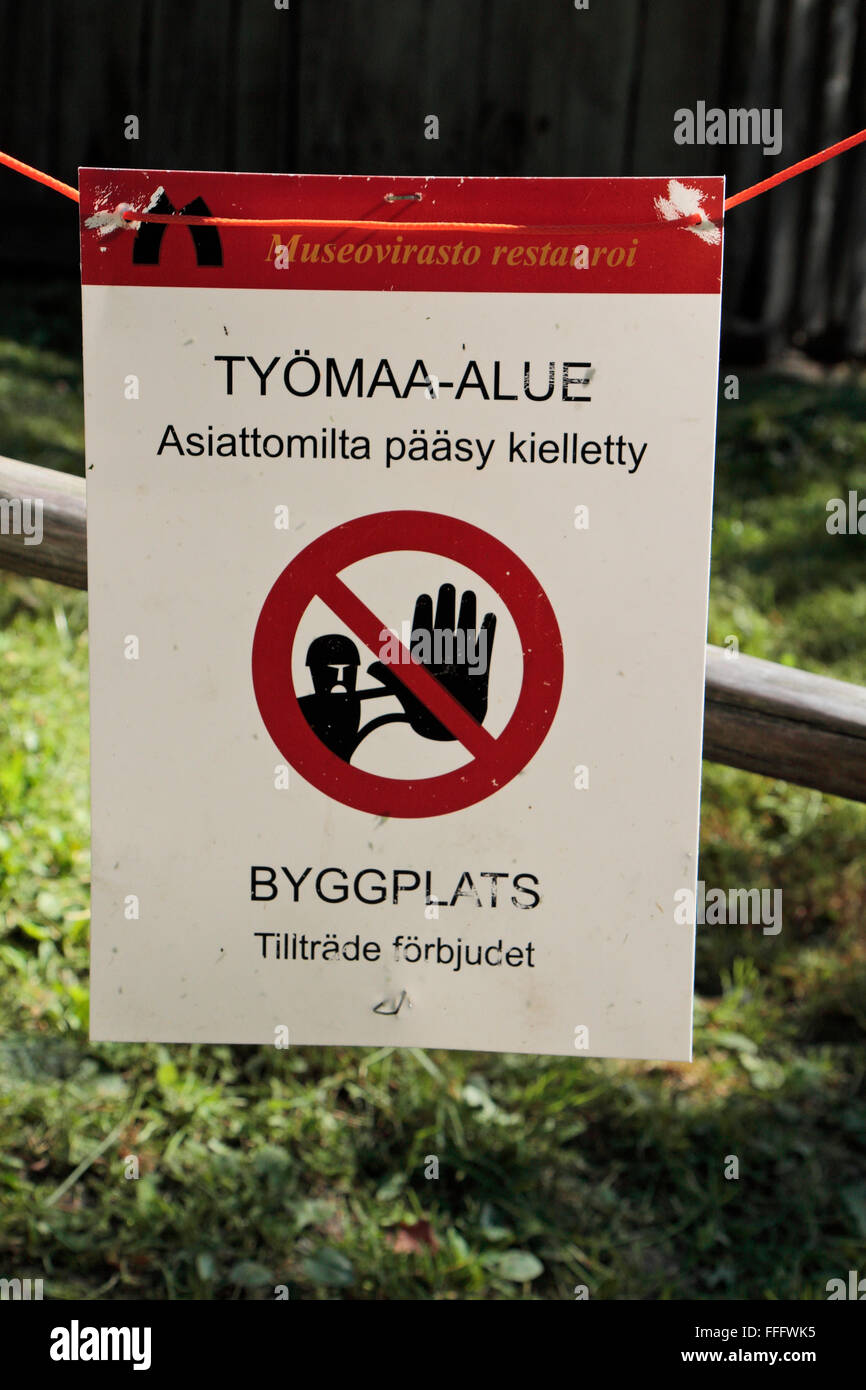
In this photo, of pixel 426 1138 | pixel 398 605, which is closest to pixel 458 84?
pixel 426 1138

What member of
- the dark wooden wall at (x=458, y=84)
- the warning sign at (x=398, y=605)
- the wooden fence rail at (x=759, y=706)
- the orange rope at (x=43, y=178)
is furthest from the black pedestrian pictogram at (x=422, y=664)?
the dark wooden wall at (x=458, y=84)

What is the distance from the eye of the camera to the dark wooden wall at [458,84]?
535cm

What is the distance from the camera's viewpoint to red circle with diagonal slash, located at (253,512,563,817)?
4.09 feet

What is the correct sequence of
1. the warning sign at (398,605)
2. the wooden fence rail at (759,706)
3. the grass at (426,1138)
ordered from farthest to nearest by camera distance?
the grass at (426,1138)
the wooden fence rail at (759,706)
the warning sign at (398,605)

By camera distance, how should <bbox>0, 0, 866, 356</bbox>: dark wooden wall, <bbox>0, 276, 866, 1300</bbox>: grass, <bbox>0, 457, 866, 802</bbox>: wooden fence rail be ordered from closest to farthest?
<bbox>0, 457, 866, 802</bbox>: wooden fence rail, <bbox>0, 276, 866, 1300</bbox>: grass, <bbox>0, 0, 866, 356</bbox>: dark wooden wall

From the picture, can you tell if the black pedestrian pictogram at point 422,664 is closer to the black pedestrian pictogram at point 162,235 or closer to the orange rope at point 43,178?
the black pedestrian pictogram at point 162,235

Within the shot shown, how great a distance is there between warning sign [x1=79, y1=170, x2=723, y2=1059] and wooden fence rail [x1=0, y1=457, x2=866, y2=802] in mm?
249

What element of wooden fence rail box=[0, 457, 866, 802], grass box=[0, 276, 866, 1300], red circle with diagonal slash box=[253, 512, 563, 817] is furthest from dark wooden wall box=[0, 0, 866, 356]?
red circle with diagonal slash box=[253, 512, 563, 817]

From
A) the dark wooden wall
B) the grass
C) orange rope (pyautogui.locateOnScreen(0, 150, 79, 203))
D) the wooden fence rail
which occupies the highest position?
the dark wooden wall

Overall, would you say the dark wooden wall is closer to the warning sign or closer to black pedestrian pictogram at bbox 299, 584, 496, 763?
the warning sign

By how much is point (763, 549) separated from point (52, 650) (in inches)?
92.2

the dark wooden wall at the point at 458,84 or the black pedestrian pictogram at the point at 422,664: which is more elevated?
the dark wooden wall at the point at 458,84

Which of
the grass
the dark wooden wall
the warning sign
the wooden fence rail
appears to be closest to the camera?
the warning sign
